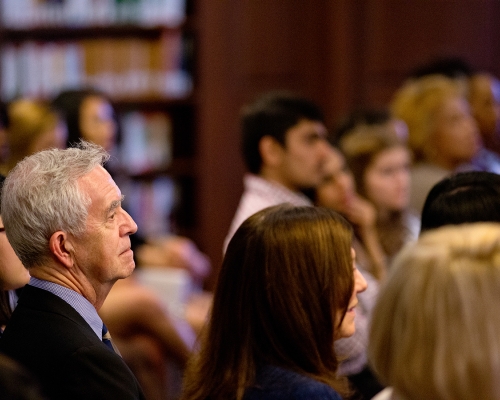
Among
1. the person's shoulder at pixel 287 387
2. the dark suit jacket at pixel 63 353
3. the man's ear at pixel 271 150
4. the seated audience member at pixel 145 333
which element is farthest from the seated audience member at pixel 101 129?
the person's shoulder at pixel 287 387

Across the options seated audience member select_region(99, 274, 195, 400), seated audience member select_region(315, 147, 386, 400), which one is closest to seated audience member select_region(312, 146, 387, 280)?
seated audience member select_region(315, 147, 386, 400)

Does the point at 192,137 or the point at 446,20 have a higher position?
the point at 446,20

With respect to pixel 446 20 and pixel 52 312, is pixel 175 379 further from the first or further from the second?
pixel 446 20

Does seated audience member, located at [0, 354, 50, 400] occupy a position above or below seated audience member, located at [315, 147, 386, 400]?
above

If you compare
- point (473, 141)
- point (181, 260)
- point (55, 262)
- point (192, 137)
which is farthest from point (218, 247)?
point (55, 262)

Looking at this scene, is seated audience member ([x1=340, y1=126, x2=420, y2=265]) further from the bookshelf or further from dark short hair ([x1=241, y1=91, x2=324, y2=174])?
the bookshelf

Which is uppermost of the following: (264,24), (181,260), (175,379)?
(264,24)

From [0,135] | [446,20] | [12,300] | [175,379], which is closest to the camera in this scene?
[12,300]

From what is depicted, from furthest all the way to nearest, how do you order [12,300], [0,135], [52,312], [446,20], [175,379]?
[446,20]
[0,135]
[175,379]
[12,300]
[52,312]

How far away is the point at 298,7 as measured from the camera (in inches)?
199

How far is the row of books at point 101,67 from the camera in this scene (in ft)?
16.1

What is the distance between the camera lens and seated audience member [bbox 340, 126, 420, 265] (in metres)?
3.19

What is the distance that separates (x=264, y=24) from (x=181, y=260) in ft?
5.89

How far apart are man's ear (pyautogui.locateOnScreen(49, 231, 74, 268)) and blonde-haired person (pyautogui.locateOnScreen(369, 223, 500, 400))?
0.68 m
